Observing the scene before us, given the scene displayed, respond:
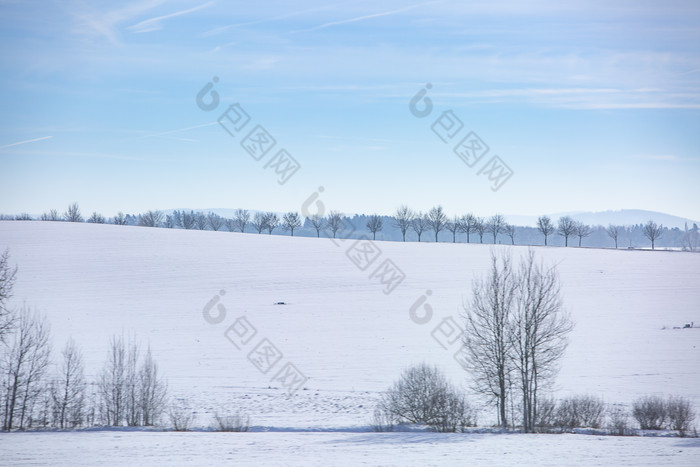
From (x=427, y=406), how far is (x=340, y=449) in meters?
6.19

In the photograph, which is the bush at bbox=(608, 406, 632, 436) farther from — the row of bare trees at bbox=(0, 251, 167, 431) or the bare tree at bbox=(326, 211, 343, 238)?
the bare tree at bbox=(326, 211, 343, 238)

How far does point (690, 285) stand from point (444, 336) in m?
31.4

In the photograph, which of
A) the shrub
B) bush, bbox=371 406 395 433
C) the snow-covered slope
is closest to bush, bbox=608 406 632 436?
the shrub

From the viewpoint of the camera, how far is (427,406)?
864 inches

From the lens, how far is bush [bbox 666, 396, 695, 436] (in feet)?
67.3

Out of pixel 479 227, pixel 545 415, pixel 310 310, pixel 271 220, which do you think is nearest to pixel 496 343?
pixel 545 415

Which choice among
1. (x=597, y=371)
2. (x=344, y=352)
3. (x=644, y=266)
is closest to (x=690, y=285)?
(x=644, y=266)

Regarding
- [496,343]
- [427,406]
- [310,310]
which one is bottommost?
[427,406]

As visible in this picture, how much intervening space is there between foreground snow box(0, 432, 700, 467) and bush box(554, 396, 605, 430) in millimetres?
3612

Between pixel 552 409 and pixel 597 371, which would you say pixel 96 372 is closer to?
pixel 552 409

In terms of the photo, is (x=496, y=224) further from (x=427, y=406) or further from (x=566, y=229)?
(x=427, y=406)

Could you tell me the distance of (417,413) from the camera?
22.2 m

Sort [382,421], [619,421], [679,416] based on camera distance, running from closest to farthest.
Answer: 1. [679,416]
2. [619,421]
3. [382,421]

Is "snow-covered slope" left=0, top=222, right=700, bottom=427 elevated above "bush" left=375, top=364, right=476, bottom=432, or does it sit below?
above
